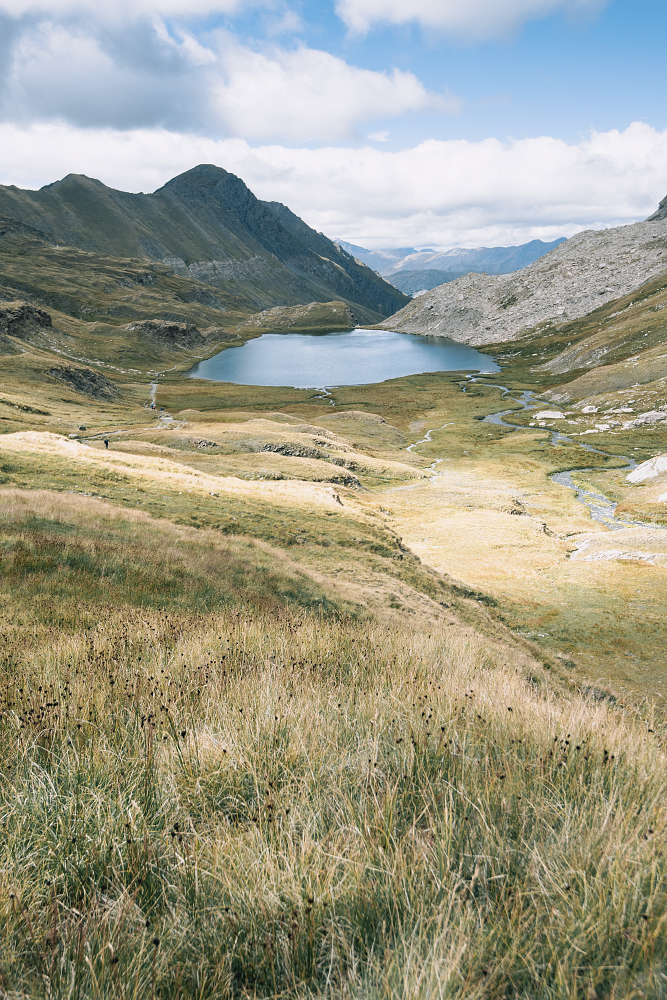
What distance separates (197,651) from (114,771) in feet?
9.87

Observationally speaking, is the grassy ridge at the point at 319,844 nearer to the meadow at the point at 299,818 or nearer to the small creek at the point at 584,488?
the meadow at the point at 299,818

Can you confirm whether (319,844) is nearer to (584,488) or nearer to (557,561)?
(557,561)

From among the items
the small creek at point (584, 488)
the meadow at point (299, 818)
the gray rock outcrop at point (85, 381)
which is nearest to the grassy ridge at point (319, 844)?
the meadow at point (299, 818)

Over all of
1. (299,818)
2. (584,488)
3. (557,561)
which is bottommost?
(557,561)

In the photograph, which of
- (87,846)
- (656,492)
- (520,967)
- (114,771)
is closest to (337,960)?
(520,967)

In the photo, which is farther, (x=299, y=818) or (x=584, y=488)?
(x=584, y=488)

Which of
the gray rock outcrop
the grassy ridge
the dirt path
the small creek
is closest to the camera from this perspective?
the grassy ridge

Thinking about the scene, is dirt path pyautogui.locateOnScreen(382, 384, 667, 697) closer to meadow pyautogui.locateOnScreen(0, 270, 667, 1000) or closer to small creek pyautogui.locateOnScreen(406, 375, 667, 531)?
small creek pyautogui.locateOnScreen(406, 375, 667, 531)

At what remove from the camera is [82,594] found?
11.1m

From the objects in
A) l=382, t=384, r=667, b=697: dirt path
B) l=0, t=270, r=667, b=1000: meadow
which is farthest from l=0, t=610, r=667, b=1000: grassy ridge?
l=382, t=384, r=667, b=697: dirt path

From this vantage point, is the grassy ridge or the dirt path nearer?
the grassy ridge

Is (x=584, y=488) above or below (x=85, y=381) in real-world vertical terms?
below

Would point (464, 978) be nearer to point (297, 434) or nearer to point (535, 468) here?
point (297, 434)

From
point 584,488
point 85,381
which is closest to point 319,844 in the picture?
point 584,488
